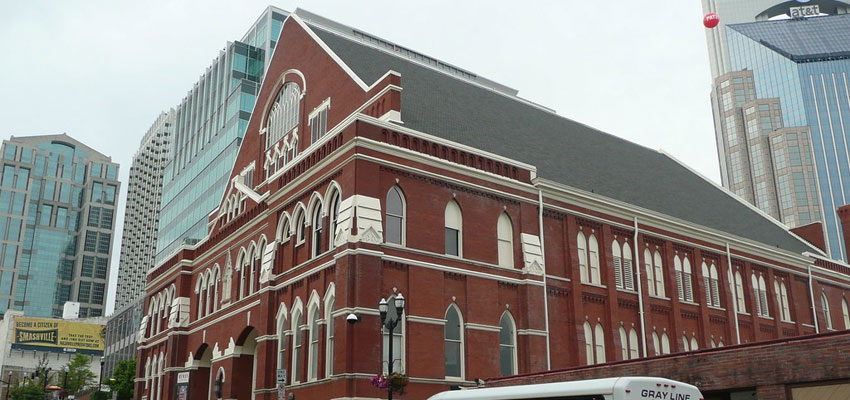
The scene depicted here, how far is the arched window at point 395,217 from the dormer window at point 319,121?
845 centimetres

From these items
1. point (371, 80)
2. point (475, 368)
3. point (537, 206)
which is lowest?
point (475, 368)

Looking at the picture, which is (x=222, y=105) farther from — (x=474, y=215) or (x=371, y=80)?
(x=474, y=215)

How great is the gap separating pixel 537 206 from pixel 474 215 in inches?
151

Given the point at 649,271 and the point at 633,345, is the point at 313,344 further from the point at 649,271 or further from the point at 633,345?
the point at 649,271

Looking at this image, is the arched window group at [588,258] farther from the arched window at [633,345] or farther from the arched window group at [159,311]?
the arched window group at [159,311]

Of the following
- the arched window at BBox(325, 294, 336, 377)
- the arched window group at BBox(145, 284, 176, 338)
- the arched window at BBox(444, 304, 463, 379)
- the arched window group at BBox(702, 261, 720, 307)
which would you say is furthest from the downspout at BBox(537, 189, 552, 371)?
the arched window group at BBox(145, 284, 176, 338)

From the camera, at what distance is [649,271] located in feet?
132

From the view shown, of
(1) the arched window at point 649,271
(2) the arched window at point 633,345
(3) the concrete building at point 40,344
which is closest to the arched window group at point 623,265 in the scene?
(1) the arched window at point 649,271

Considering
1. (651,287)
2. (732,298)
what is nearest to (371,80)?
(651,287)

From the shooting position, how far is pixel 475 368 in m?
31.1

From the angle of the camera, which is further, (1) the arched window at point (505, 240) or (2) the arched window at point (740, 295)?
(2) the arched window at point (740, 295)

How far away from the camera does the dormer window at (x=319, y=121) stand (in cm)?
3853

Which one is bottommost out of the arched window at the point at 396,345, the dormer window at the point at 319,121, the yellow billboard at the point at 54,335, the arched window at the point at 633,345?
the arched window at the point at 396,345

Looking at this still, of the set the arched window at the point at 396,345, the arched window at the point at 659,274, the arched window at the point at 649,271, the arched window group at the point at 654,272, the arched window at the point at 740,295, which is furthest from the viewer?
the arched window at the point at 740,295
